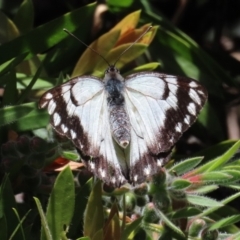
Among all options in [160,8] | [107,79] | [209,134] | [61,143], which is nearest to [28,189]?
[61,143]

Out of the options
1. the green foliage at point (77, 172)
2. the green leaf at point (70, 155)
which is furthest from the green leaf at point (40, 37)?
the green leaf at point (70, 155)

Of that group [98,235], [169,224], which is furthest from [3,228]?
[169,224]

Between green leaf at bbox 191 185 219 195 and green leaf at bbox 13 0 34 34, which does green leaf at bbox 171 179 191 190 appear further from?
green leaf at bbox 13 0 34 34

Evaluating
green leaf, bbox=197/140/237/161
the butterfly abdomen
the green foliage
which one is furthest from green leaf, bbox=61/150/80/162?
green leaf, bbox=197/140/237/161

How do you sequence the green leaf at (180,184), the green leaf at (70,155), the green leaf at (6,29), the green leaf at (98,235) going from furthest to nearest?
the green leaf at (6,29)
the green leaf at (70,155)
the green leaf at (180,184)
the green leaf at (98,235)

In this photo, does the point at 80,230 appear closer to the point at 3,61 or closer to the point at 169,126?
the point at 169,126

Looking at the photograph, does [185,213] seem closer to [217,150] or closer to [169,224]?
[169,224]

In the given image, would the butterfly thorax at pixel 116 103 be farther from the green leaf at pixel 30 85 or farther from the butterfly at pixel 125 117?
the green leaf at pixel 30 85

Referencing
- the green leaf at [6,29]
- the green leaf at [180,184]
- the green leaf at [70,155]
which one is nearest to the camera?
the green leaf at [180,184]
